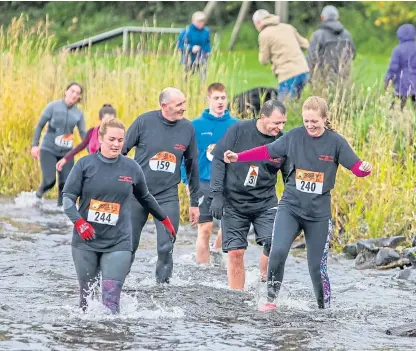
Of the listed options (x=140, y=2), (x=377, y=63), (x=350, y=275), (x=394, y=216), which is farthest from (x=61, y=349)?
(x=140, y=2)

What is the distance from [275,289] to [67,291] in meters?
2.00

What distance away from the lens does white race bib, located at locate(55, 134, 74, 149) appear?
16969 mm

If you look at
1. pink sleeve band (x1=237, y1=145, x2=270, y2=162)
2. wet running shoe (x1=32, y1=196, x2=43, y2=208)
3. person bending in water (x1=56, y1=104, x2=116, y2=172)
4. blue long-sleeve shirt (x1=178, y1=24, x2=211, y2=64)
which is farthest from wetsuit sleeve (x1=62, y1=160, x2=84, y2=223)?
blue long-sleeve shirt (x1=178, y1=24, x2=211, y2=64)

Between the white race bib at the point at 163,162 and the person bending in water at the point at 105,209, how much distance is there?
167 cm

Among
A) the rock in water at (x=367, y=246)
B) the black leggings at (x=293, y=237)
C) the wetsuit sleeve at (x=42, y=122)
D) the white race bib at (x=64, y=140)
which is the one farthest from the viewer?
the white race bib at (x=64, y=140)

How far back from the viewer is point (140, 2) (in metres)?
36.8

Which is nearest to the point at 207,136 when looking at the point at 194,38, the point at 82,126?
the point at 82,126

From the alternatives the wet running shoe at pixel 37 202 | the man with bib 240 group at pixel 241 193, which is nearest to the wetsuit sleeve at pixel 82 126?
the wet running shoe at pixel 37 202

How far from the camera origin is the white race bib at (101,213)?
9.76m

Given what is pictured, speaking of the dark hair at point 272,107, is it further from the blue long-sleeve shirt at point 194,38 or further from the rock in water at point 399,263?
the blue long-sleeve shirt at point 194,38

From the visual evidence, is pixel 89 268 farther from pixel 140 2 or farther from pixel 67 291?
pixel 140 2

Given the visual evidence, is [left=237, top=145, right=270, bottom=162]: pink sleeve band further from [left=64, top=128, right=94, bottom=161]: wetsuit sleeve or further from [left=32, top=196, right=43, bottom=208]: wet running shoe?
[left=32, top=196, right=43, bottom=208]: wet running shoe

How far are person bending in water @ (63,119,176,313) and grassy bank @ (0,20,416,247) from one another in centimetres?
503

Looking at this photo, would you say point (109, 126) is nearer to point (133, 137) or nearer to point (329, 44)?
point (133, 137)
